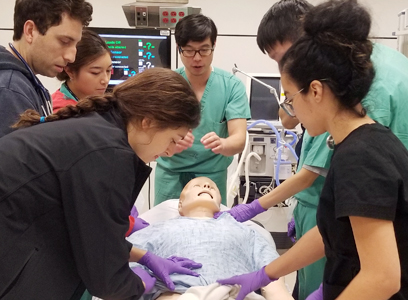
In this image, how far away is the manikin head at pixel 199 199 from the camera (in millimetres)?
2266

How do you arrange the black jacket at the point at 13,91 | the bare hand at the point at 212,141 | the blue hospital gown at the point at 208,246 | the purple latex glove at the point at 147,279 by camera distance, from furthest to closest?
1. the bare hand at the point at 212,141
2. the blue hospital gown at the point at 208,246
3. the purple latex glove at the point at 147,279
4. the black jacket at the point at 13,91

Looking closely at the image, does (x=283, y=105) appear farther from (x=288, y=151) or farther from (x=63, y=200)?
(x=288, y=151)

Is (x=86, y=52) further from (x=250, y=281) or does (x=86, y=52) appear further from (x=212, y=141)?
(x=250, y=281)

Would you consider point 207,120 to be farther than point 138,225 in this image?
Yes

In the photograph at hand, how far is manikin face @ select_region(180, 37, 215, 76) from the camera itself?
222 centimetres

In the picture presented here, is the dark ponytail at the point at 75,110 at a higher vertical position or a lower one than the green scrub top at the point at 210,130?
higher

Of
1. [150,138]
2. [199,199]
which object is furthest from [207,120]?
[150,138]

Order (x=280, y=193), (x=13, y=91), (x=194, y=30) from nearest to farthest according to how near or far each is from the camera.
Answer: (x=13, y=91) < (x=280, y=193) < (x=194, y=30)

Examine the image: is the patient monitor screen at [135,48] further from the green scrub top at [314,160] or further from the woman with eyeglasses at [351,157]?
the woman with eyeglasses at [351,157]

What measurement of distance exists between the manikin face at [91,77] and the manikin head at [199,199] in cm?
76

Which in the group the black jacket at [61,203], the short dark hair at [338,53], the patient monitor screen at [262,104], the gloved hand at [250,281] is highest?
the short dark hair at [338,53]

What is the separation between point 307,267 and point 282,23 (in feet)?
3.17

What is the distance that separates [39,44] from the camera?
1407 millimetres

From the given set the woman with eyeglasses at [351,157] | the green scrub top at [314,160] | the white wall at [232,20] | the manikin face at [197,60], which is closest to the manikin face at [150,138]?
the woman with eyeglasses at [351,157]
